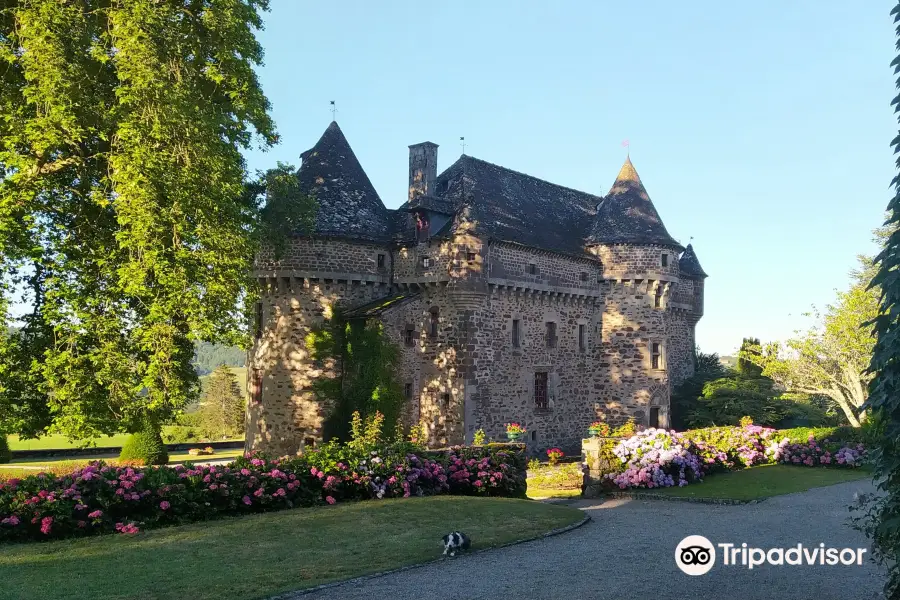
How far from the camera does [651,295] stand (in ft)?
112

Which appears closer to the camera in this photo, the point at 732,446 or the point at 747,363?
the point at 732,446

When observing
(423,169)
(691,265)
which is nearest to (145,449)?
(423,169)

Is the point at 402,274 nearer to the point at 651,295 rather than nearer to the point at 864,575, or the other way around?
the point at 651,295

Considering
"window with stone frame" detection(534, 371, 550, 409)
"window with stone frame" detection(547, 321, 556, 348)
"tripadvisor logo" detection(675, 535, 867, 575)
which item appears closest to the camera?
"tripadvisor logo" detection(675, 535, 867, 575)

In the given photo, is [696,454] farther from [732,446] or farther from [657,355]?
[657,355]

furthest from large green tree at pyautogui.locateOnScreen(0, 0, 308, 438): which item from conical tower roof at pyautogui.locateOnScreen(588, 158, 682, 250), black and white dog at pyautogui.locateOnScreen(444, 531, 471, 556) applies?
conical tower roof at pyautogui.locateOnScreen(588, 158, 682, 250)

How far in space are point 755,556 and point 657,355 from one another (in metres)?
22.4

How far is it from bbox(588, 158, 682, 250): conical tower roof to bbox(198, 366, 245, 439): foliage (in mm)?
31570

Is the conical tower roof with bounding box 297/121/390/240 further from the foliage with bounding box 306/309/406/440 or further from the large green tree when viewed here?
the large green tree

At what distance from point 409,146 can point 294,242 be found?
6.68m

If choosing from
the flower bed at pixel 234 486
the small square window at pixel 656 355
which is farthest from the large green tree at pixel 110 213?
the small square window at pixel 656 355

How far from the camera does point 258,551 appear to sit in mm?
11734

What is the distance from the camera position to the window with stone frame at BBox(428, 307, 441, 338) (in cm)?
2916

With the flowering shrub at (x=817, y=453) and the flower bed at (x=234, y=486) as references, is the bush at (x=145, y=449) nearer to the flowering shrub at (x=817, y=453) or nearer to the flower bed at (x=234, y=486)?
the flower bed at (x=234, y=486)
